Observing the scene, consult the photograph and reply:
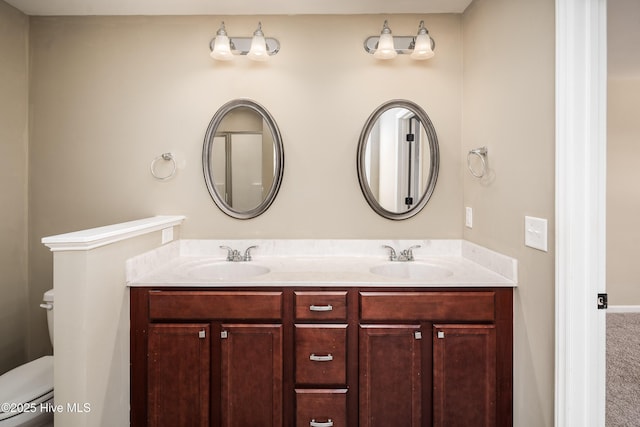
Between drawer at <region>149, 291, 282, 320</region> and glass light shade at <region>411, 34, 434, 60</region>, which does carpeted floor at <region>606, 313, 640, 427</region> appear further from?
glass light shade at <region>411, 34, 434, 60</region>

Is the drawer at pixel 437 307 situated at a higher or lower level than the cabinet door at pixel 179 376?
higher

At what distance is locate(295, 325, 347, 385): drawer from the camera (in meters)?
1.71

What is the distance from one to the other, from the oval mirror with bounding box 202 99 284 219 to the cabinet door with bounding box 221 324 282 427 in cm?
86

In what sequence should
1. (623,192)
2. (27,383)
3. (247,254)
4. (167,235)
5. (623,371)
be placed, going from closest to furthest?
(27,383) → (167,235) → (247,254) → (623,371) → (623,192)

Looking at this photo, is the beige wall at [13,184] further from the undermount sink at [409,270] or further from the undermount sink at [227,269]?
the undermount sink at [409,270]

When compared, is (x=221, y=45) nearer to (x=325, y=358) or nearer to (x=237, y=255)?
(x=237, y=255)

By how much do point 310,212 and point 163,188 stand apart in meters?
0.98

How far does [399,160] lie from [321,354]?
50.9 inches

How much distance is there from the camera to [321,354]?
1.71m

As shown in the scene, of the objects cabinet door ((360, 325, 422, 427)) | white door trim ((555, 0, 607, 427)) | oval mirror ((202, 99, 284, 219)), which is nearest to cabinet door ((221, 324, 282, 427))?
cabinet door ((360, 325, 422, 427))

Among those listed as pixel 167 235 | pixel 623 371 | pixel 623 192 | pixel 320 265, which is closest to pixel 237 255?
pixel 167 235

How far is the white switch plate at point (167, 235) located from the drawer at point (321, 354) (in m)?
1.00

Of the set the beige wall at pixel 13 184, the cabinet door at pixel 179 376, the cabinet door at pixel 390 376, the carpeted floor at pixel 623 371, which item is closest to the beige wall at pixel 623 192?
the carpeted floor at pixel 623 371

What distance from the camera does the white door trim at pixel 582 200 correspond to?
1313 mm
